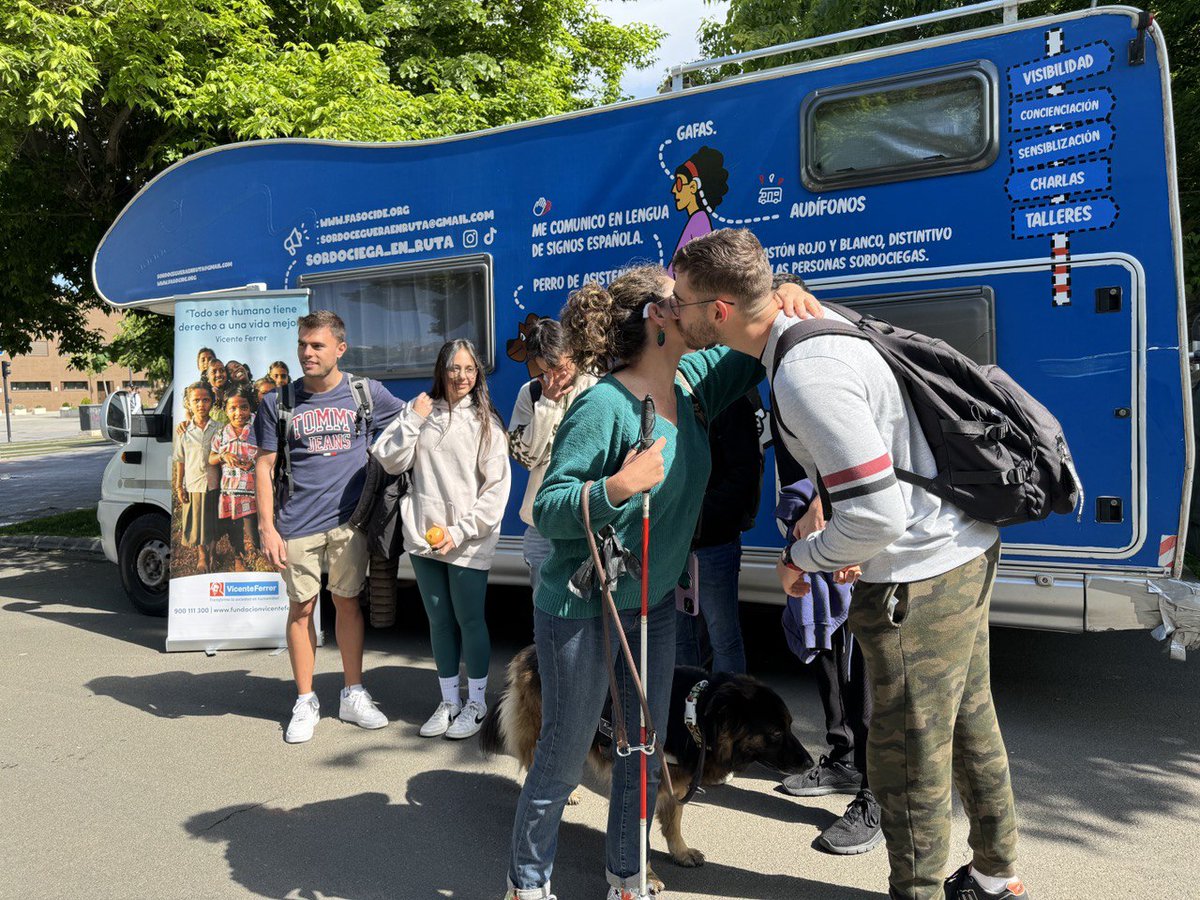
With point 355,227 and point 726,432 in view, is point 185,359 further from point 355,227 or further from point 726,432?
point 726,432

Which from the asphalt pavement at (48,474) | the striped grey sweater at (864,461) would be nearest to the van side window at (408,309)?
the striped grey sweater at (864,461)

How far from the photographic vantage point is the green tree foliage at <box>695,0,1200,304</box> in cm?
779

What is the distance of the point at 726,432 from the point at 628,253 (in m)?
1.60

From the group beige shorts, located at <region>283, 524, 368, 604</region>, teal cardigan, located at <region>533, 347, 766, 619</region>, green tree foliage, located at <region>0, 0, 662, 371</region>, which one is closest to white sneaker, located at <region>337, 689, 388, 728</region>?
beige shorts, located at <region>283, 524, 368, 604</region>

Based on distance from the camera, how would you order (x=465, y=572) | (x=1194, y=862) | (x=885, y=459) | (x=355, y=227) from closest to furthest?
(x=885, y=459) → (x=1194, y=862) → (x=465, y=572) → (x=355, y=227)

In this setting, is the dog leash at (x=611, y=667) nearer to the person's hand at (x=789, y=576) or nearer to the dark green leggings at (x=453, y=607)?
the person's hand at (x=789, y=576)

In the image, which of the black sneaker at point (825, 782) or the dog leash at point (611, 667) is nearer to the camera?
the dog leash at point (611, 667)

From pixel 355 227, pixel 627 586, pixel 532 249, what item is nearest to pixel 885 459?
pixel 627 586

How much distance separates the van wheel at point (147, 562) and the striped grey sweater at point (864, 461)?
237 inches

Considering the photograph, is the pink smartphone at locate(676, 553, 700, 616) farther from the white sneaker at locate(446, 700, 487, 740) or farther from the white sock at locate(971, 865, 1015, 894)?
the white sneaker at locate(446, 700, 487, 740)

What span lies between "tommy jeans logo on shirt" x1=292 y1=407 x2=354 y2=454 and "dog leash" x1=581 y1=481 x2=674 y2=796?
2372 millimetres

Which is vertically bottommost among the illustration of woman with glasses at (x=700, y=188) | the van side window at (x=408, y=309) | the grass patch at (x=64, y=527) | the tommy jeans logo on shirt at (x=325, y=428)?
the grass patch at (x=64, y=527)

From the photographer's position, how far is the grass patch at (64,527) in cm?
1034

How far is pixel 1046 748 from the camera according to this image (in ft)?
13.8
